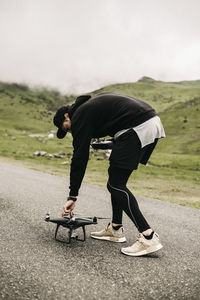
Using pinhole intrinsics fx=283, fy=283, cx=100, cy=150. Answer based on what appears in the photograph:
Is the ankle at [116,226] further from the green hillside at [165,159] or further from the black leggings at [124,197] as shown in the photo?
the green hillside at [165,159]

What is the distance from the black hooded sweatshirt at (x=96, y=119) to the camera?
409cm

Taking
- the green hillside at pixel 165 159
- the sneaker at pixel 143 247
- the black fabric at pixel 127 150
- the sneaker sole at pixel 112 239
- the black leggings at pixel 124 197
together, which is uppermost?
the black fabric at pixel 127 150

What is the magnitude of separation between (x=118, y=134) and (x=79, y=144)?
0.61 meters

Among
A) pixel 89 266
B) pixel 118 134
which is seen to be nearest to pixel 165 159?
pixel 118 134

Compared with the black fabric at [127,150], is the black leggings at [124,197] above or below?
below

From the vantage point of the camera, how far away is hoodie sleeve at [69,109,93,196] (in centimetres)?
407

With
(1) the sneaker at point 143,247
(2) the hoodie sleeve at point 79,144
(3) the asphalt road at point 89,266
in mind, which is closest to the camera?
Result: (3) the asphalt road at point 89,266

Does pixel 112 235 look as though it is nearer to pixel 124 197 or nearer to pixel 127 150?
pixel 124 197

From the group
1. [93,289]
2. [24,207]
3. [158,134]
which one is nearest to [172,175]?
[24,207]

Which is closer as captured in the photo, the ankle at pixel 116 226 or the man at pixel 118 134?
the man at pixel 118 134

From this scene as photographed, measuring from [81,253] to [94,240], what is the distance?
2.20ft

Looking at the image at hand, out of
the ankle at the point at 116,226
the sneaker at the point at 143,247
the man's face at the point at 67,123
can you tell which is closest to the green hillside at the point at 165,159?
the ankle at the point at 116,226

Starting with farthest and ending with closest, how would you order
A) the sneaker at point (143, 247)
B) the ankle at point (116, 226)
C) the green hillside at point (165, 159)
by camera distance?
the green hillside at point (165, 159) → the ankle at point (116, 226) → the sneaker at point (143, 247)

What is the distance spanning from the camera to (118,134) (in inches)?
167
